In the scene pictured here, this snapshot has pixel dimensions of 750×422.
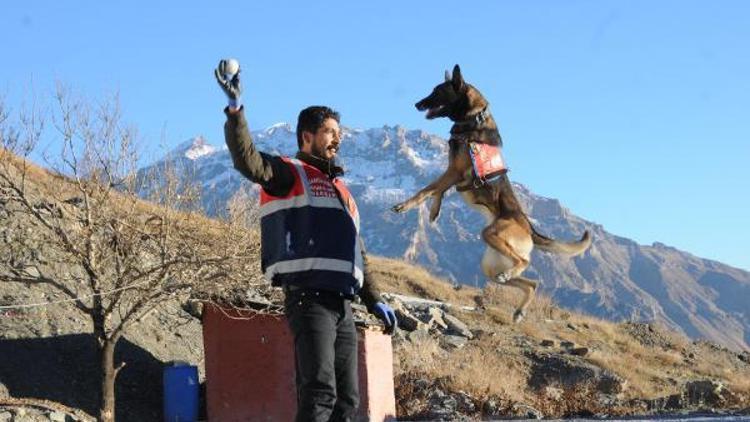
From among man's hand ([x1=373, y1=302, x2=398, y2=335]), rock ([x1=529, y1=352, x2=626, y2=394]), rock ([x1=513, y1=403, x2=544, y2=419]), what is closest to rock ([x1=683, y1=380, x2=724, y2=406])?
rock ([x1=529, y1=352, x2=626, y2=394])

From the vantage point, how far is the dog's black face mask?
4340 millimetres

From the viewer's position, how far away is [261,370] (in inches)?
452

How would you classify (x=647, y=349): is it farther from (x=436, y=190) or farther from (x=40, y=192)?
(x=436, y=190)

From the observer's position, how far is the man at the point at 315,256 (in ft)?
13.7

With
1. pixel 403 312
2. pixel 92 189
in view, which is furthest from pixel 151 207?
pixel 403 312

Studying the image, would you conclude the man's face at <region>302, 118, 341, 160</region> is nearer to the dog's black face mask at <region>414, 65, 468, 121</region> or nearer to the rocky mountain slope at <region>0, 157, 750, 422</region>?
the dog's black face mask at <region>414, 65, 468, 121</region>

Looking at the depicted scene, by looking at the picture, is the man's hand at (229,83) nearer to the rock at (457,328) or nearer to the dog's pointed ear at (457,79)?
the dog's pointed ear at (457,79)

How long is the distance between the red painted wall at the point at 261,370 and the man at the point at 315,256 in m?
6.64

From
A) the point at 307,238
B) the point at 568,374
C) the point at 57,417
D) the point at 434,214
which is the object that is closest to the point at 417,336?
the point at 568,374

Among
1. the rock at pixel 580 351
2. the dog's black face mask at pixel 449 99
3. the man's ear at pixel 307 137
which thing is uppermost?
the dog's black face mask at pixel 449 99

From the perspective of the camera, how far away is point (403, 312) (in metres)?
20.9

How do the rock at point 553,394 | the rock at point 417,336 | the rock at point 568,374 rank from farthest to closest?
the rock at point 568,374
the rock at point 417,336
the rock at point 553,394

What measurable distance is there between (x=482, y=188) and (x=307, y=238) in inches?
34.5

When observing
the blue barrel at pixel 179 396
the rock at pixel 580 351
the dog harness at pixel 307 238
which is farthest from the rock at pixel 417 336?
the dog harness at pixel 307 238
